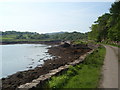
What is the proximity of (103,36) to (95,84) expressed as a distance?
66777 mm

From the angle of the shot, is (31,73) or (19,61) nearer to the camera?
(31,73)

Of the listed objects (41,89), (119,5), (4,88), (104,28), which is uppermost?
(119,5)

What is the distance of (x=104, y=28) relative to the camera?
234ft

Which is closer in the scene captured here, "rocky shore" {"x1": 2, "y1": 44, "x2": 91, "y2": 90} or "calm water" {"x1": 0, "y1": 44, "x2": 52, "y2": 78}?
"rocky shore" {"x1": 2, "y1": 44, "x2": 91, "y2": 90}

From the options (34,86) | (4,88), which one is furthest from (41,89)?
(4,88)

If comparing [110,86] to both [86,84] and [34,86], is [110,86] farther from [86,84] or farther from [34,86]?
[34,86]

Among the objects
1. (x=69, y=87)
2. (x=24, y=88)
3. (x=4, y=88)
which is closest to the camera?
(x=24, y=88)

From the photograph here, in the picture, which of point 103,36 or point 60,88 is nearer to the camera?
point 60,88

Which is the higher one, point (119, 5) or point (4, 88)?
point (119, 5)

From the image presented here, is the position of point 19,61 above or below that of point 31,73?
below

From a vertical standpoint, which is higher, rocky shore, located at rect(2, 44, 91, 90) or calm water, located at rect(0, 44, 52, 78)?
rocky shore, located at rect(2, 44, 91, 90)

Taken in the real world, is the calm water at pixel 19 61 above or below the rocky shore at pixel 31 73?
below

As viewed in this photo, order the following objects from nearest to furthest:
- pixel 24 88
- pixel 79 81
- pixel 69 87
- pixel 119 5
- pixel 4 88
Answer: pixel 24 88, pixel 69 87, pixel 79 81, pixel 4 88, pixel 119 5

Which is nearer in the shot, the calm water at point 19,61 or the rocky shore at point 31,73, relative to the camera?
the rocky shore at point 31,73
